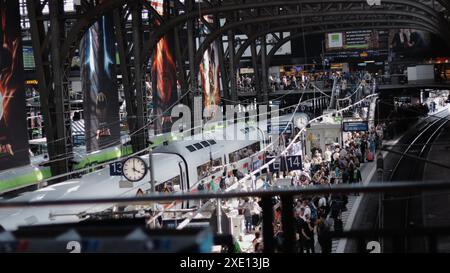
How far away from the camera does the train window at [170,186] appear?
1756 centimetres

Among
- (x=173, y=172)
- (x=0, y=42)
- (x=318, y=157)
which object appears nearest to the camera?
(x=0, y=42)

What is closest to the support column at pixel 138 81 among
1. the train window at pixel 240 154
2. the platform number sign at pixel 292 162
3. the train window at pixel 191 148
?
the train window at pixel 191 148

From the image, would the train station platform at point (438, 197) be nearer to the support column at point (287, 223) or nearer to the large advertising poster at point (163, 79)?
the support column at point (287, 223)

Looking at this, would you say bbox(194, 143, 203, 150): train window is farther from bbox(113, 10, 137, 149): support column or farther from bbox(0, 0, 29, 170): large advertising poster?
bbox(0, 0, 29, 170): large advertising poster

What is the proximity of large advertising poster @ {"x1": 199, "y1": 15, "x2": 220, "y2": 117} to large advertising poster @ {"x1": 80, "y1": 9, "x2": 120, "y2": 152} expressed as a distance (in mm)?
10980

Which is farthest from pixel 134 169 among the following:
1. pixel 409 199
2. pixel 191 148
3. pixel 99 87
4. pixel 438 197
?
pixel 409 199

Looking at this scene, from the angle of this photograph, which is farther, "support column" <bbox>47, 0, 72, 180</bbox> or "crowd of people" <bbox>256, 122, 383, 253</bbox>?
"support column" <bbox>47, 0, 72, 180</bbox>

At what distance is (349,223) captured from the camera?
11.2 metres

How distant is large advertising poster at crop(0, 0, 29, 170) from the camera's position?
15.5 metres

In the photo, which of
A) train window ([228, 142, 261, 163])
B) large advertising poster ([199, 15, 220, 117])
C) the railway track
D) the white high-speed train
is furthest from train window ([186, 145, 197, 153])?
large advertising poster ([199, 15, 220, 117])

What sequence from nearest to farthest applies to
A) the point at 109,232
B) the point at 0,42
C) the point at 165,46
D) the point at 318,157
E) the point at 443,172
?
the point at 109,232 < the point at 0,42 < the point at 318,157 < the point at 443,172 < the point at 165,46
